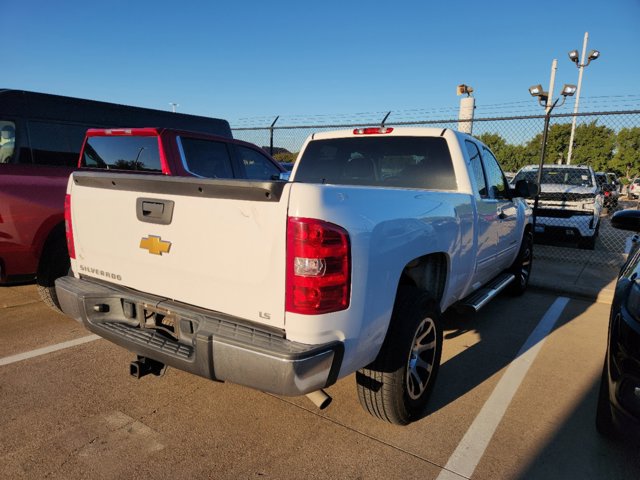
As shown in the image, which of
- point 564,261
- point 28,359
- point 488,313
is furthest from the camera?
point 564,261

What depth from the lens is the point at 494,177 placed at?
446cm

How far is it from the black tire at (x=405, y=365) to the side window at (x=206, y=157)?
10.9 feet

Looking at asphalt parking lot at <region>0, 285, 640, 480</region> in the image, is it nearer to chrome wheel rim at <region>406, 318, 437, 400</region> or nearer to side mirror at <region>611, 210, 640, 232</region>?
chrome wheel rim at <region>406, 318, 437, 400</region>

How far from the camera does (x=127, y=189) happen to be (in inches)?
96.0

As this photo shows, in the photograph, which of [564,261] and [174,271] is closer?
[174,271]

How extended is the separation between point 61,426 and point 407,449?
2.06 meters

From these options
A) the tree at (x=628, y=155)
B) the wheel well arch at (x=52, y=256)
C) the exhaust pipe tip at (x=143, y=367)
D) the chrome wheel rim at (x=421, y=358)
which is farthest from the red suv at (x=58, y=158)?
the tree at (x=628, y=155)

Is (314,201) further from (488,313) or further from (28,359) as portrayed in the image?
(488,313)

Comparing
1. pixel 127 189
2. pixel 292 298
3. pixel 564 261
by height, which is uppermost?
pixel 127 189

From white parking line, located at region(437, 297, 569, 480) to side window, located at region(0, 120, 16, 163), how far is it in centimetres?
532

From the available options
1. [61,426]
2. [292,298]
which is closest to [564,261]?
[292,298]

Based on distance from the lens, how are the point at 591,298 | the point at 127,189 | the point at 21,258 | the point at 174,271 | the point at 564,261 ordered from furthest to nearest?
the point at 564,261
the point at 591,298
the point at 21,258
the point at 127,189
the point at 174,271

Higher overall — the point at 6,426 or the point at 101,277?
the point at 101,277

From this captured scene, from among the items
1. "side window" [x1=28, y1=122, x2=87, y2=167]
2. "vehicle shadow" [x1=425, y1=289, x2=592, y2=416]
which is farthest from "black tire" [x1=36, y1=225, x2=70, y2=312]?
"vehicle shadow" [x1=425, y1=289, x2=592, y2=416]
